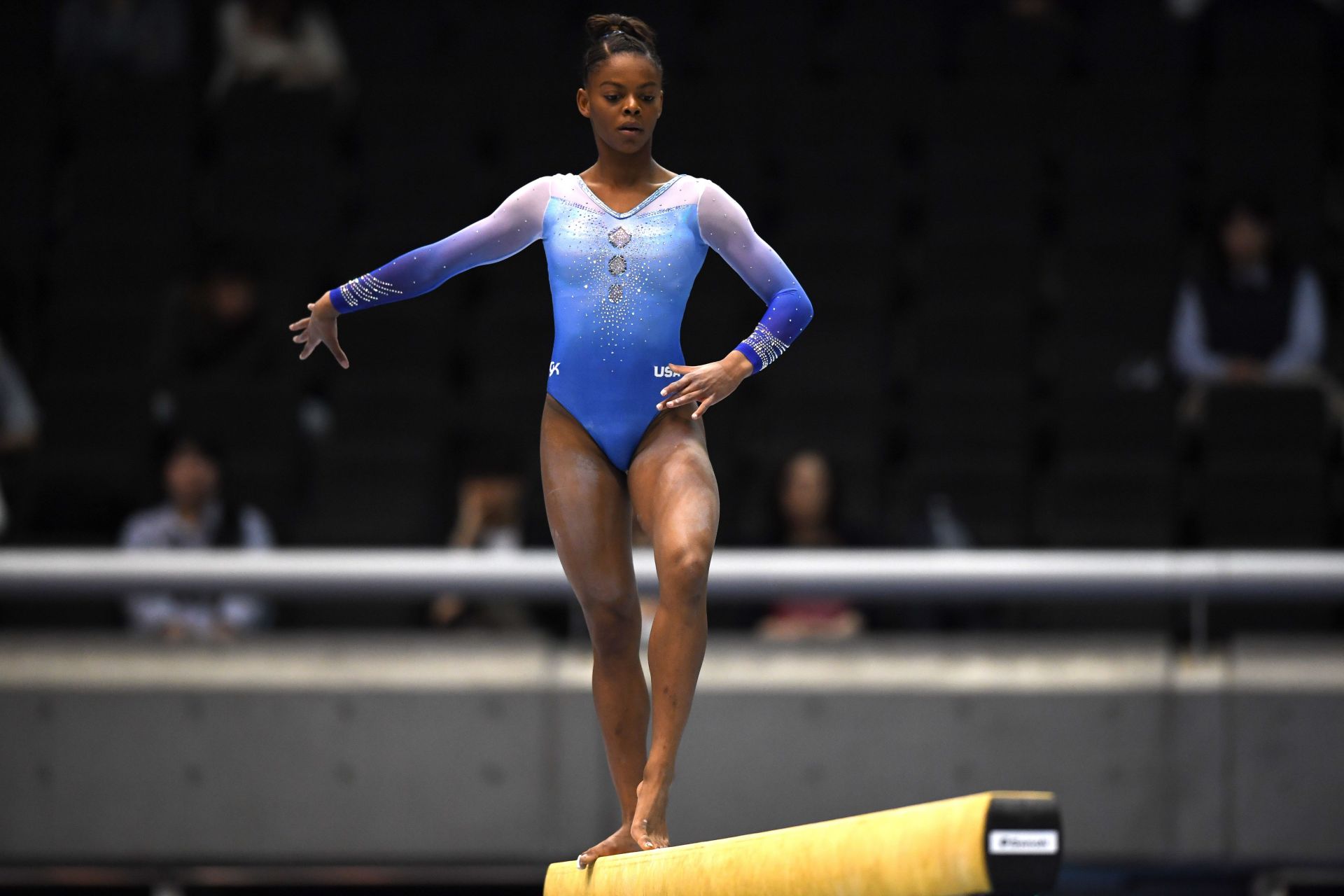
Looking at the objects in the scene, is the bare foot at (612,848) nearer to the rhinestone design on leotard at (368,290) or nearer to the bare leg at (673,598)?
the bare leg at (673,598)

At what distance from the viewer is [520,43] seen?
8.81 m

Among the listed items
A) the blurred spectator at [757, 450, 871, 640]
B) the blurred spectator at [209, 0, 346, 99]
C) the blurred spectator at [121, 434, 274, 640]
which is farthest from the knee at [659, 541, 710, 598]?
the blurred spectator at [209, 0, 346, 99]

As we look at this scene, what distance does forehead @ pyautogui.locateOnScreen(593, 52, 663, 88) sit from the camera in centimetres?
356

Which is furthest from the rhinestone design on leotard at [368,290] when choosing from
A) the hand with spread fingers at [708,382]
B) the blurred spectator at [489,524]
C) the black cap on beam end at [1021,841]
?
the blurred spectator at [489,524]

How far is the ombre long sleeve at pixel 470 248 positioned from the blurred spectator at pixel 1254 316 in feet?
14.8

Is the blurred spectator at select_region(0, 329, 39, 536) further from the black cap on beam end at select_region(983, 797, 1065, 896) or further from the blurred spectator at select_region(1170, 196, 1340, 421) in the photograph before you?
the black cap on beam end at select_region(983, 797, 1065, 896)

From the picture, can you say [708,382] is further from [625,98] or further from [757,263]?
[625,98]

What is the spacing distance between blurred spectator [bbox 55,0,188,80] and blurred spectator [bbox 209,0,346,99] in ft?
1.26

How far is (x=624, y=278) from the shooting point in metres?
3.60

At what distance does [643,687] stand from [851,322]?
14.0 feet

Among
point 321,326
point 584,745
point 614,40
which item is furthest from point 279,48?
point 614,40

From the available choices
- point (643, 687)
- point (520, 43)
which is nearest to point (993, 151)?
point (520, 43)

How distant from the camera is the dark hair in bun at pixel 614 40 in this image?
359cm

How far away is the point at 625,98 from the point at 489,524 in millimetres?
3328
